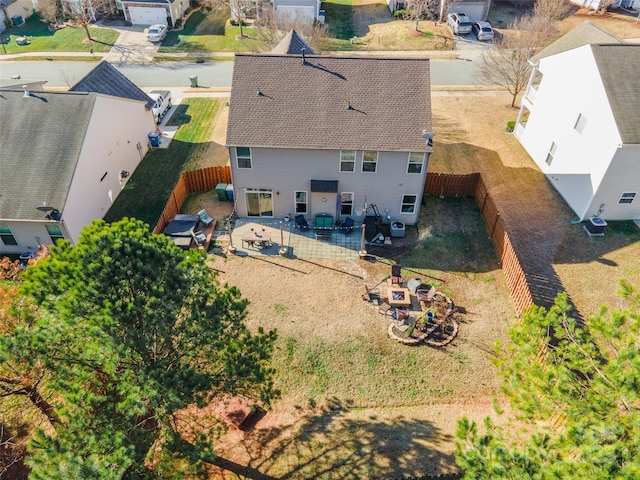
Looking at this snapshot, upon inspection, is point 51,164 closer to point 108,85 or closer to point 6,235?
point 6,235

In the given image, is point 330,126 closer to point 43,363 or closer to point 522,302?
point 522,302

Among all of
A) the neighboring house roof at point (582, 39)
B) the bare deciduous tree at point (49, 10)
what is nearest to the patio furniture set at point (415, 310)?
the neighboring house roof at point (582, 39)

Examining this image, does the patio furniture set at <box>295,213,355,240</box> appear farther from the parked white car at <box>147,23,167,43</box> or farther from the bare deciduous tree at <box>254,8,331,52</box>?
the parked white car at <box>147,23,167,43</box>

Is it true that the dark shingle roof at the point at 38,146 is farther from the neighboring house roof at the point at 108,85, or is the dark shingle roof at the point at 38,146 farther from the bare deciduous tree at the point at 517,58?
the bare deciduous tree at the point at 517,58

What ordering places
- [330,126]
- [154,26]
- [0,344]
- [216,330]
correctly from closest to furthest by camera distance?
[0,344], [216,330], [330,126], [154,26]

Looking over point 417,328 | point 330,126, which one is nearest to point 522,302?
point 417,328

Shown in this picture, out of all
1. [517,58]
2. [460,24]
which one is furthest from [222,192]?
[460,24]
